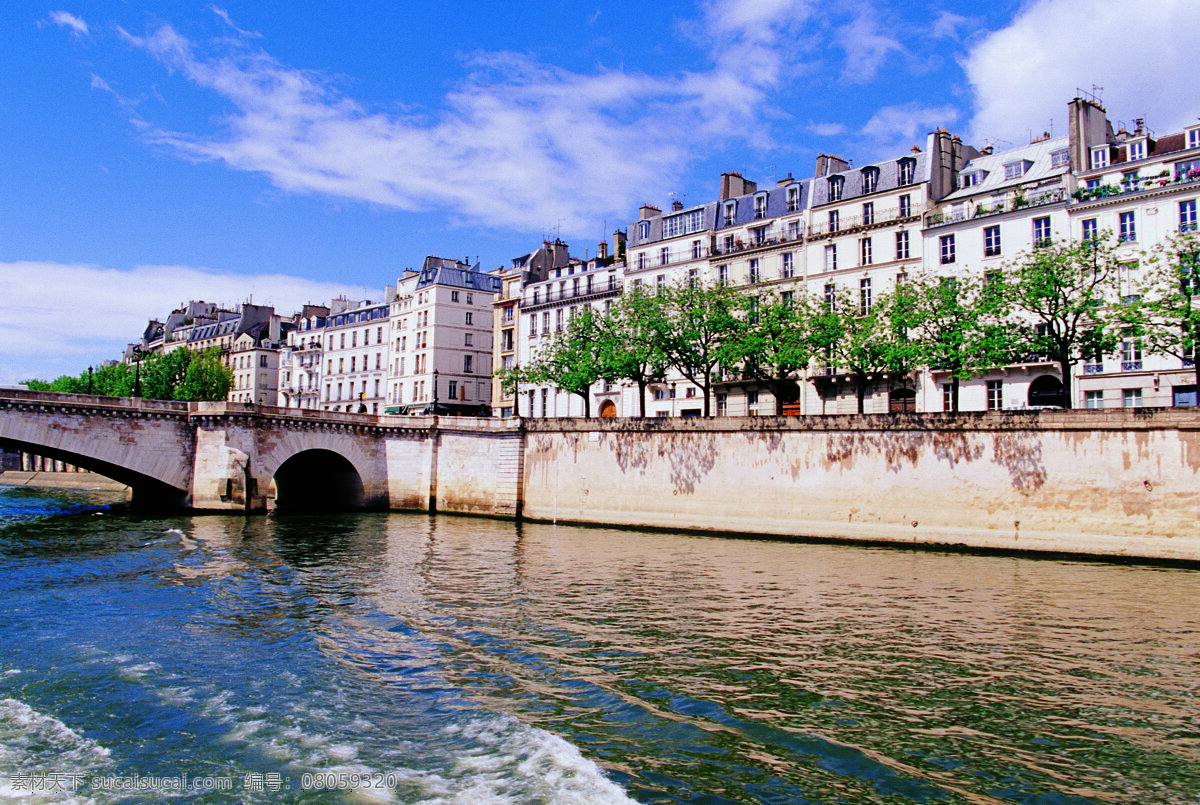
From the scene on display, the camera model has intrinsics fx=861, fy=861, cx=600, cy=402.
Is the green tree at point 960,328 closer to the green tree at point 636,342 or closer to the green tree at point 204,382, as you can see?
the green tree at point 636,342

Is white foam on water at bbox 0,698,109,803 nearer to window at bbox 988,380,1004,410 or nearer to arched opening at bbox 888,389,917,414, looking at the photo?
window at bbox 988,380,1004,410

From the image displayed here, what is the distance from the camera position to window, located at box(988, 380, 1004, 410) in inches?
1762

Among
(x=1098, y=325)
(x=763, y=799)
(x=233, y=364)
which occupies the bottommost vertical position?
(x=763, y=799)

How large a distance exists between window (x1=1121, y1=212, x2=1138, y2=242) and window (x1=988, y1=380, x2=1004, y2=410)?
8.84 metres

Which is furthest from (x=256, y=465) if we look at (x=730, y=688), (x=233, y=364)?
(x=233, y=364)

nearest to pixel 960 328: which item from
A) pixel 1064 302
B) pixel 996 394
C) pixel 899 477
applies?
pixel 1064 302

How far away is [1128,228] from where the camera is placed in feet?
135

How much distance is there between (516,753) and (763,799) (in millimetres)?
3221

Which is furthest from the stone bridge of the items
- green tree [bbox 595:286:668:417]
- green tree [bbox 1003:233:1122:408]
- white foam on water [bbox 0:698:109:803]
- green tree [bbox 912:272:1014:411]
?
white foam on water [bbox 0:698:109:803]

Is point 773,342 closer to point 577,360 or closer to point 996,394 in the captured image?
point 996,394

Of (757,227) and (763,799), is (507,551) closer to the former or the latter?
(763,799)

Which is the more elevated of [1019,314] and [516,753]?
[1019,314]

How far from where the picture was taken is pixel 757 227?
56.6 metres

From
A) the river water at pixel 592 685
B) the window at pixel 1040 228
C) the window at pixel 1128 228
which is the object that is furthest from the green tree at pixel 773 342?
the river water at pixel 592 685
